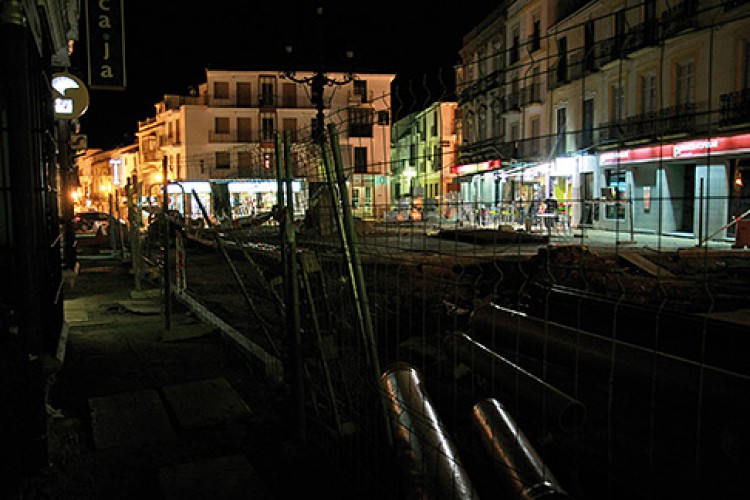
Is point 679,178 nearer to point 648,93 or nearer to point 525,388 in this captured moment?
point 648,93

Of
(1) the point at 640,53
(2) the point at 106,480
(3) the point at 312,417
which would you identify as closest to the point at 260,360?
(3) the point at 312,417

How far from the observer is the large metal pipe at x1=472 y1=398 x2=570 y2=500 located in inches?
114

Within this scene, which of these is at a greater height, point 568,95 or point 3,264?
point 568,95

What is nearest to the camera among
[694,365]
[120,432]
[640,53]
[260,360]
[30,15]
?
[694,365]

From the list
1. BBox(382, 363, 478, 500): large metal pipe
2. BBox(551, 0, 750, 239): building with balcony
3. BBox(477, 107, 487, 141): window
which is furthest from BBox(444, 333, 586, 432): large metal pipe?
BBox(477, 107, 487, 141): window

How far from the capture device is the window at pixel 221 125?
56.3m

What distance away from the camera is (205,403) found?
17.5 ft

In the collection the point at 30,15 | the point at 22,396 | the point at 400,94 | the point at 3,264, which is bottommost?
the point at 22,396

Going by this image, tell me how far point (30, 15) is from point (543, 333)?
4897 mm

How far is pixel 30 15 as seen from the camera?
521 centimetres

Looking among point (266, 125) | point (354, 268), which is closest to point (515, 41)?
point (266, 125)

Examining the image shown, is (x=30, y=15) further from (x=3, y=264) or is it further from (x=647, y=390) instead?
(x=647, y=390)

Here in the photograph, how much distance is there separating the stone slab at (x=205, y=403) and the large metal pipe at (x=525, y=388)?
2.04 m

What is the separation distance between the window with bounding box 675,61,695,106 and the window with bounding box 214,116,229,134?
42320 millimetres
